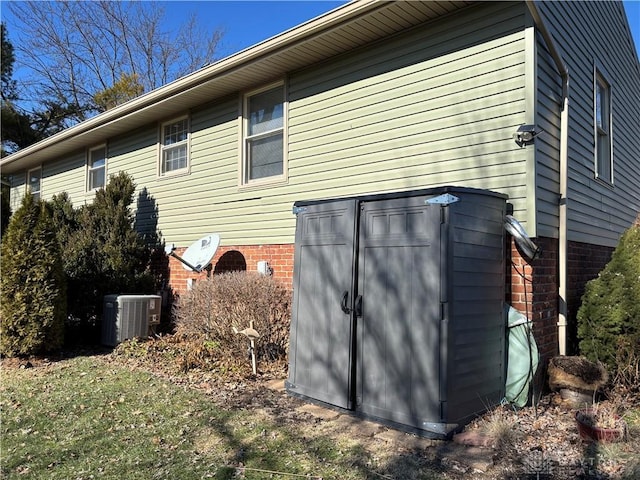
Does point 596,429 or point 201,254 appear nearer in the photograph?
point 596,429

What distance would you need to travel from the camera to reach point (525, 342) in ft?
15.0

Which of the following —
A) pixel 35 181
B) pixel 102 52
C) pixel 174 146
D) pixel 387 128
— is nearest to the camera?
pixel 387 128

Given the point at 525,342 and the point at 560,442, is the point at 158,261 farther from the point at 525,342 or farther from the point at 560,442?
the point at 560,442

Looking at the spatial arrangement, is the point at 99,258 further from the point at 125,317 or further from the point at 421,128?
the point at 421,128

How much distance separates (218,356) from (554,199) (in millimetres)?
4538

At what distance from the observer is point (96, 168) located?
11.9m

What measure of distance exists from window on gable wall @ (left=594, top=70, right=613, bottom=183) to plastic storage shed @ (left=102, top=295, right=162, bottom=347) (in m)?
7.20

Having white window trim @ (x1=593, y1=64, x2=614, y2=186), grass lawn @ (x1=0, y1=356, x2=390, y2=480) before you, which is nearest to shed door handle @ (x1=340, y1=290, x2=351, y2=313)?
grass lawn @ (x1=0, y1=356, x2=390, y2=480)

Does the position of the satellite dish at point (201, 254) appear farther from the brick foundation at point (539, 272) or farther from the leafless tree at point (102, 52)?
the leafless tree at point (102, 52)

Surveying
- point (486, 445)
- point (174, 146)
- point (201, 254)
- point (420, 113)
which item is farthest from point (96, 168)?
point (486, 445)

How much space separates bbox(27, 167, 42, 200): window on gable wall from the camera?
1422 centimetres

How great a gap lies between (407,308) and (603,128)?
17.3ft

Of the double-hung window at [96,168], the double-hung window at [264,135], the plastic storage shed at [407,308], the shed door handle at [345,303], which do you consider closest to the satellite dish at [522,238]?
the plastic storage shed at [407,308]

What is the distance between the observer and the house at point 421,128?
5.10 metres
